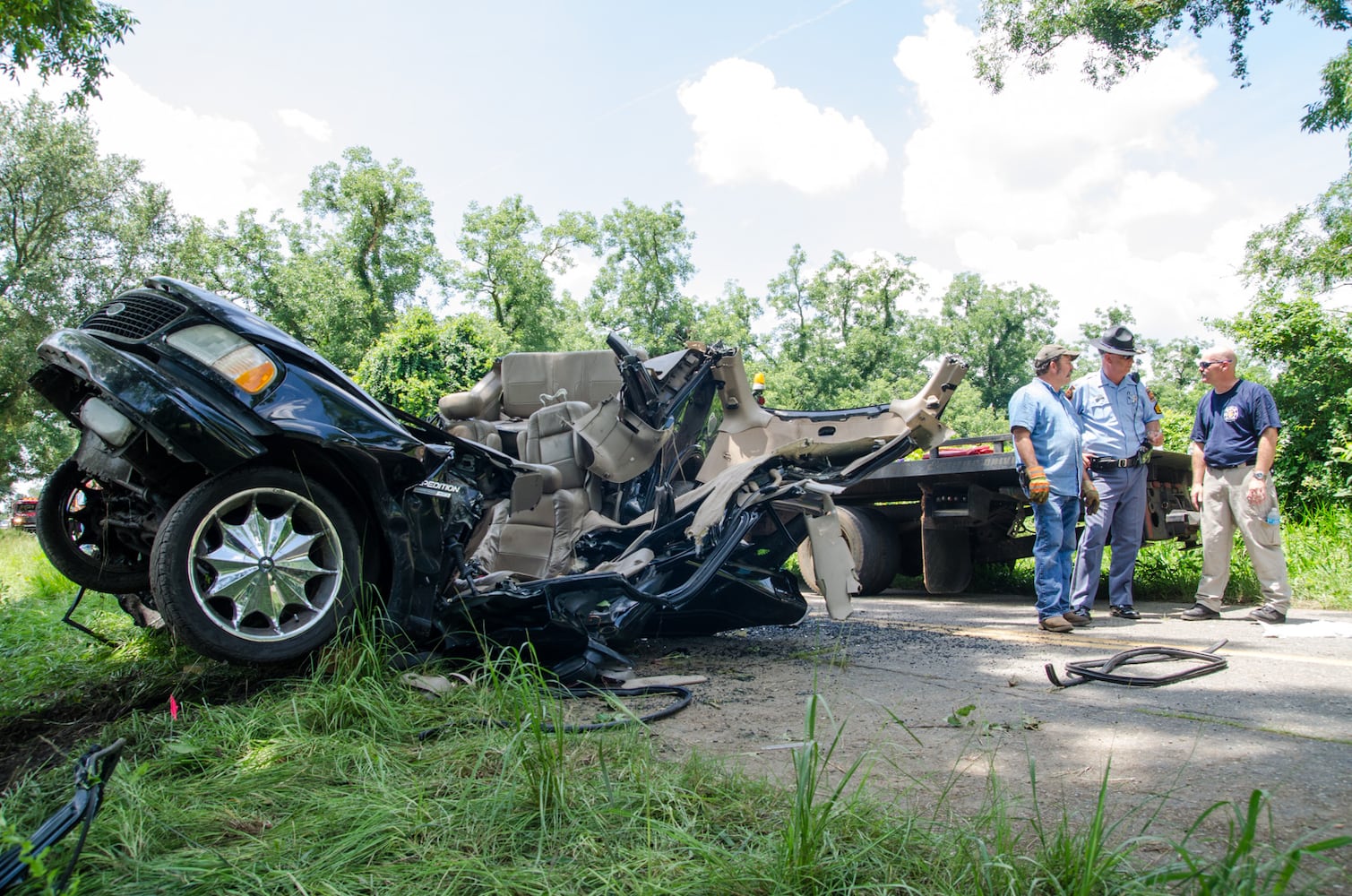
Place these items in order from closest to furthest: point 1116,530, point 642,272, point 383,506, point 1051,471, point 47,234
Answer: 1. point 383,506
2. point 1051,471
3. point 1116,530
4. point 47,234
5. point 642,272

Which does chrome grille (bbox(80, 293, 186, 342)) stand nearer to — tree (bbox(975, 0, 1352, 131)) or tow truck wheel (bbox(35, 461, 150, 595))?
tow truck wheel (bbox(35, 461, 150, 595))

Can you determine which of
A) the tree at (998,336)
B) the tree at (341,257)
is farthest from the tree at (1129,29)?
the tree at (998,336)

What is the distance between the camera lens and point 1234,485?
5.43m

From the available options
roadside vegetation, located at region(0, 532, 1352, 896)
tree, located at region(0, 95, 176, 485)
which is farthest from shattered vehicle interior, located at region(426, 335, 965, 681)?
tree, located at region(0, 95, 176, 485)

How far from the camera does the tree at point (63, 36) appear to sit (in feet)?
23.1

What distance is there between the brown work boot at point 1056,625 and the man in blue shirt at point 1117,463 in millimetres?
619

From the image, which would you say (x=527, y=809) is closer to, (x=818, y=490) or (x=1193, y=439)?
(x=818, y=490)

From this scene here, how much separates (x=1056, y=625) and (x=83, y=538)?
4801 mm

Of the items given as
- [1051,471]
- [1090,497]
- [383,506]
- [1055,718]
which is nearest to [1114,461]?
[1090,497]

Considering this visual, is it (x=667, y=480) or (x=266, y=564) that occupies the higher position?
(x=667, y=480)

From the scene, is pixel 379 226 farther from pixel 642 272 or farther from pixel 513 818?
pixel 513 818

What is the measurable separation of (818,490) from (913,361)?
4701 cm

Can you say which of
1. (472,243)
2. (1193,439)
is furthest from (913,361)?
(1193,439)

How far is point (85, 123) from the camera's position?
94.1ft
